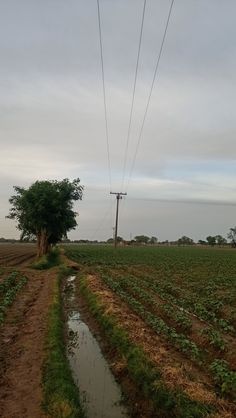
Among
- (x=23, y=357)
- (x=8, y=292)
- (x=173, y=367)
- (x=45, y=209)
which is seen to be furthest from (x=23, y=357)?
(x=45, y=209)

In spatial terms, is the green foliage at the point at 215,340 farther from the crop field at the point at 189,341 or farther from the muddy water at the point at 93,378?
the muddy water at the point at 93,378

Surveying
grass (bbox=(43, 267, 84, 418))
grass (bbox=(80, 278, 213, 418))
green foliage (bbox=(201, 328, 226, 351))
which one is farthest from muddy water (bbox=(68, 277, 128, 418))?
green foliage (bbox=(201, 328, 226, 351))

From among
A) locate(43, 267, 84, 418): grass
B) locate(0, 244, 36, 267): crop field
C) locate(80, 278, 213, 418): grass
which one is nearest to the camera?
locate(43, 267, 84, 418): grass

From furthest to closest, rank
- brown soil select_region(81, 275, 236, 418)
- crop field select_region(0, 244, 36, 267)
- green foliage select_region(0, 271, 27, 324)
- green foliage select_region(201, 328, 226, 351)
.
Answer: crop field select_region(0, 244, 36, 267), green foliage select_region(0, 271, 27, 324), green foliage select_region(201, 328, 226, 351), brown soil select_region(81, 275, 236, 418)

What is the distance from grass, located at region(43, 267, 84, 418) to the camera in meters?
8.00

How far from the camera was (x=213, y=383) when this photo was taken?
960cm

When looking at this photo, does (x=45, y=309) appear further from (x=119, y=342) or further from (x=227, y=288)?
(x=227, y=288)

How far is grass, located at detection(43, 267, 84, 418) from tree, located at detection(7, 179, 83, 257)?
1610 inches

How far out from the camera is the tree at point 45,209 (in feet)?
178

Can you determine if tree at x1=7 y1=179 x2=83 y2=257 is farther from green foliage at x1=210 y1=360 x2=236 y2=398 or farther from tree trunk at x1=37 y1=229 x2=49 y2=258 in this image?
green foliage at x1=210 y1=360 x2=236 y2=398

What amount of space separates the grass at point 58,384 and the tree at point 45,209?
1610 inches

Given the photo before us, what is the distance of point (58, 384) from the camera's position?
9.27 m

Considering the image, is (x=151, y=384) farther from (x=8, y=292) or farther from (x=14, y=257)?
(x=14, y=257)

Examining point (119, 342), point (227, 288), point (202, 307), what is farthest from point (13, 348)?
point (227, 288)
